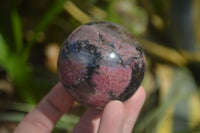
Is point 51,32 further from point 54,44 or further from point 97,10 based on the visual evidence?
point 97,10

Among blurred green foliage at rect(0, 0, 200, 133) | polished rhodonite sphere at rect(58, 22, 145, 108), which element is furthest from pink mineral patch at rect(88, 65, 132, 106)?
blurred green foliage at rect(0, 0, 200, 133)

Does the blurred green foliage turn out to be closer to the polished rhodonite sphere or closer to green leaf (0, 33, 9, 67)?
green leaf (0, 33, 9, 67)

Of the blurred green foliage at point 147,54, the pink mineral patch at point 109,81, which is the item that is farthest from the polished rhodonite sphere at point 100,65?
the blurred green foliage at point 147,54

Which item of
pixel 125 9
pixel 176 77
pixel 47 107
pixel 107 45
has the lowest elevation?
pixel 176 77

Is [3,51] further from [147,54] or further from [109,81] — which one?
[147,54]

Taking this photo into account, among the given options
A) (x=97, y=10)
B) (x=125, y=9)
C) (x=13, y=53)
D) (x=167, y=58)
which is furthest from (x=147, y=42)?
(x=13, y=53)
